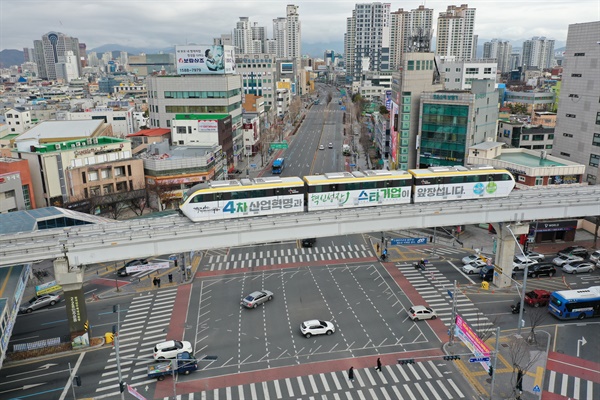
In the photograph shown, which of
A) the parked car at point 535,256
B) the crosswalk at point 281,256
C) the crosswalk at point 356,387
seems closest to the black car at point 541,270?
the parked car at point 535,256

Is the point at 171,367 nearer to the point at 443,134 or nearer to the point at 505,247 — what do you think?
the point at 505,247

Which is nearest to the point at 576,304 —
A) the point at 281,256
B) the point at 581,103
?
the point at 281,256

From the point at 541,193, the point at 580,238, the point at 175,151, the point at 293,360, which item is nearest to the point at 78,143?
the point at 175,151

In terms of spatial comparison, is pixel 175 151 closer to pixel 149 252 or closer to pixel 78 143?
pixel 78 143

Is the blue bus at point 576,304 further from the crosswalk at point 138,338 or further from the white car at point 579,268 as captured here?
the crosswalk at point 138,338

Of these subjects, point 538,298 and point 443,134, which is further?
point 443,134
